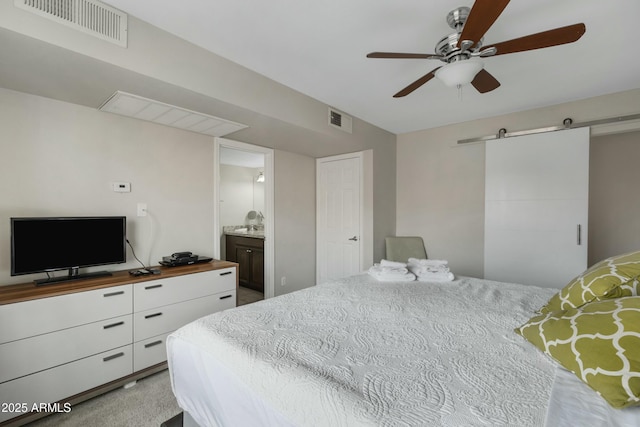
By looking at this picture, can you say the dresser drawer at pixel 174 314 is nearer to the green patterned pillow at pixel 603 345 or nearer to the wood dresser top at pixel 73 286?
the wood dresser top at pixel 73 286

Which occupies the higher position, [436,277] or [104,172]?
[104,172]

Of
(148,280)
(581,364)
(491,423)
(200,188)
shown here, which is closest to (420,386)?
(491,423)

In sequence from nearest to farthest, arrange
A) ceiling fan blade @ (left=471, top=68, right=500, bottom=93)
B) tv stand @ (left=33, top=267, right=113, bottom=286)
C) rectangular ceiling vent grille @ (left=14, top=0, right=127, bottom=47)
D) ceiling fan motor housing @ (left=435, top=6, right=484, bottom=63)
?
1. rectangular ceiling vent grille @ (left=14, top=0, right=127, bottom=47)
2. ceiling fan motor housing @ (left=435, top=6, right=484, bottom=63)
3. ceiling fan blade @ (left=471, top=68, right=500, bottom=93)
4. tv stand @ (left=33, top=267, right=113, bottom=286)

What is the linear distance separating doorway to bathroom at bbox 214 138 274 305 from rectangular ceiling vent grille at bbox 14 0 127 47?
4.76 ft

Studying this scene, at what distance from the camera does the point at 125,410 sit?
1.81 metres

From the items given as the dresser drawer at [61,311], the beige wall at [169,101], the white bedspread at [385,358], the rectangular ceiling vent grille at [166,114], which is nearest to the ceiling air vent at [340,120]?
the beige wall at [169,101]

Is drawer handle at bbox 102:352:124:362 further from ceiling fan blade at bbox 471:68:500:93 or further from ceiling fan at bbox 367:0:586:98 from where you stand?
ceiling fan blade at bbox 471:68:500:93

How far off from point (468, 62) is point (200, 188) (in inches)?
99.6

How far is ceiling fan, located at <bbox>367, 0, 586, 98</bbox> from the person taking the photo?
1252 millimetres

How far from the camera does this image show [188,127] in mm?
2652

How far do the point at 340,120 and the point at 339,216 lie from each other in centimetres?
142

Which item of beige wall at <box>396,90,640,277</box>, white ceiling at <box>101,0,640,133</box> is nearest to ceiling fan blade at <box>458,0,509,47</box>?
white ceiling at <box>101,0,640,133</box>

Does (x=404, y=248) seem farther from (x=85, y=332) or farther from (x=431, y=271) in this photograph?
(x=85, y=332)

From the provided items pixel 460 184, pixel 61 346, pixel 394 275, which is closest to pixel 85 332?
pixel 61 346
